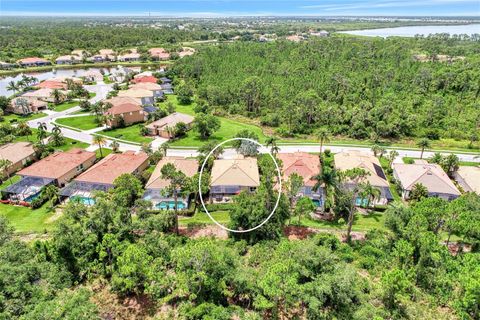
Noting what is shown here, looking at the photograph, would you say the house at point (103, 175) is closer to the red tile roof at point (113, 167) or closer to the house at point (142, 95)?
the red tile roof at point (113, 167)

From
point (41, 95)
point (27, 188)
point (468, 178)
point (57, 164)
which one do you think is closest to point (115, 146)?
point (57, 164)

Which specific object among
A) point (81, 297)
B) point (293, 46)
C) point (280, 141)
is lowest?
point (280, 141)

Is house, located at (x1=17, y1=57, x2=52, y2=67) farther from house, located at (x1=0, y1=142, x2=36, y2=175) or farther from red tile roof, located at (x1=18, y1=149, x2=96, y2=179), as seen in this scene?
red tile roof, located at (x1=18, y1=149, x2=96, y2=179)

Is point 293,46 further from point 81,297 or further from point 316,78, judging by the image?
point 81,297

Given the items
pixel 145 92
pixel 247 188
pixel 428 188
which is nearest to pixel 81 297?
pixel 247 188

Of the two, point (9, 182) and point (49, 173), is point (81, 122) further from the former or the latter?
point (49, 173)

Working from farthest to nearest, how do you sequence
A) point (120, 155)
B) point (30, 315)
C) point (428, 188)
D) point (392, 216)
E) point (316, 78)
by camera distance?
point (316, 78) < point (120, 155) < point (428, 188) < point (392, 216) < point (30, 315)

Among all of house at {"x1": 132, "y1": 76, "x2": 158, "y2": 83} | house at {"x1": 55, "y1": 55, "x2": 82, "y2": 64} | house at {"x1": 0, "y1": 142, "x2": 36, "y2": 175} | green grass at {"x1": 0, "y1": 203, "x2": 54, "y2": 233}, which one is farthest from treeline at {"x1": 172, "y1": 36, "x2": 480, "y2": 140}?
house at {"x1": 55, "y1": 55, "x2": 82, "y2": 64}
